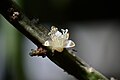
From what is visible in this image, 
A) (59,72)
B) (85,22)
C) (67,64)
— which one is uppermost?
(85,22)

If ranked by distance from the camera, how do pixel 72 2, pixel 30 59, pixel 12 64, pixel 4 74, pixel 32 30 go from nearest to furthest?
pixel 32 30, pixel 12 64, pixel 4 74, pixel 30 59, pixel 72 2

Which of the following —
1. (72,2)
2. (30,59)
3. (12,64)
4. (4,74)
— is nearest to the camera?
(12,64)

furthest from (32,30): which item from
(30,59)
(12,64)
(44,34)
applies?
(30,59)

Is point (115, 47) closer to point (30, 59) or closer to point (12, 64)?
point (30, 59)

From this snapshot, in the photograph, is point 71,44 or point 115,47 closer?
point 71,44

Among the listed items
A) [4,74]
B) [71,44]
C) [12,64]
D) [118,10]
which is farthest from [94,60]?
[71,44]

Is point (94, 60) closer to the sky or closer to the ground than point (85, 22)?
closer to the ground
